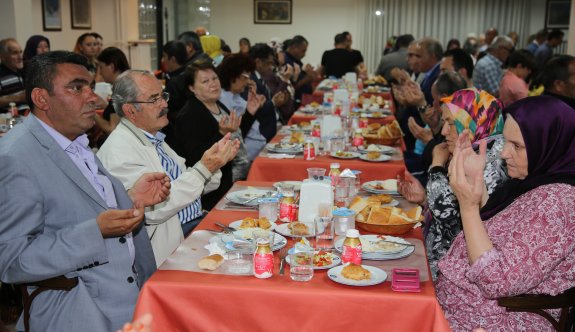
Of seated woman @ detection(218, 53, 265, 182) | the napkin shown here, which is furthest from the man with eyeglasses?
the napkin

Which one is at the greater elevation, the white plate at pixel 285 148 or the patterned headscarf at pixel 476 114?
the patterned headscarf at pixel 476 114

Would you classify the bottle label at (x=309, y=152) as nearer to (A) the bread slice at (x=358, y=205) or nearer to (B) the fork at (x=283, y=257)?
(A) the bread slice at (x=358, y=205)

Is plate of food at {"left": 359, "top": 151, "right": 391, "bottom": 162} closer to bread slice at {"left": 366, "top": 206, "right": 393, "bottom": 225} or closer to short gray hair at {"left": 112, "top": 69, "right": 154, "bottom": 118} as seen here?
bread slice at {"left": 366, "top": 206, "right": 393, "bottom": 225}

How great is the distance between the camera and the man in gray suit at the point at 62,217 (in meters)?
2.06

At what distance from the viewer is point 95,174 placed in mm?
2422

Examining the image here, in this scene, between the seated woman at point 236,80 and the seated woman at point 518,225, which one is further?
the seated woman at point 236,80

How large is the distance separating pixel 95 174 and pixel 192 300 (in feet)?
2.33

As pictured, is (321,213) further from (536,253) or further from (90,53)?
(90,53)

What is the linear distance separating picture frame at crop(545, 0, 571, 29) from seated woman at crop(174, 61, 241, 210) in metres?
12.8

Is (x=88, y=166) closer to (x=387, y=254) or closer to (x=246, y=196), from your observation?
(x=246, y=196)

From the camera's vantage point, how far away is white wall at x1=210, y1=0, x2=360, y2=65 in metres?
16.1

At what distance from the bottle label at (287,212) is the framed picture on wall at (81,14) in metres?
9.13

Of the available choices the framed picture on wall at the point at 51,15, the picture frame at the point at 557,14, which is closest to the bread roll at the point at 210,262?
the framed picture on wall at the point at 51,15

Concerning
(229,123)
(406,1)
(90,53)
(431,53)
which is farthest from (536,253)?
(406,1)
